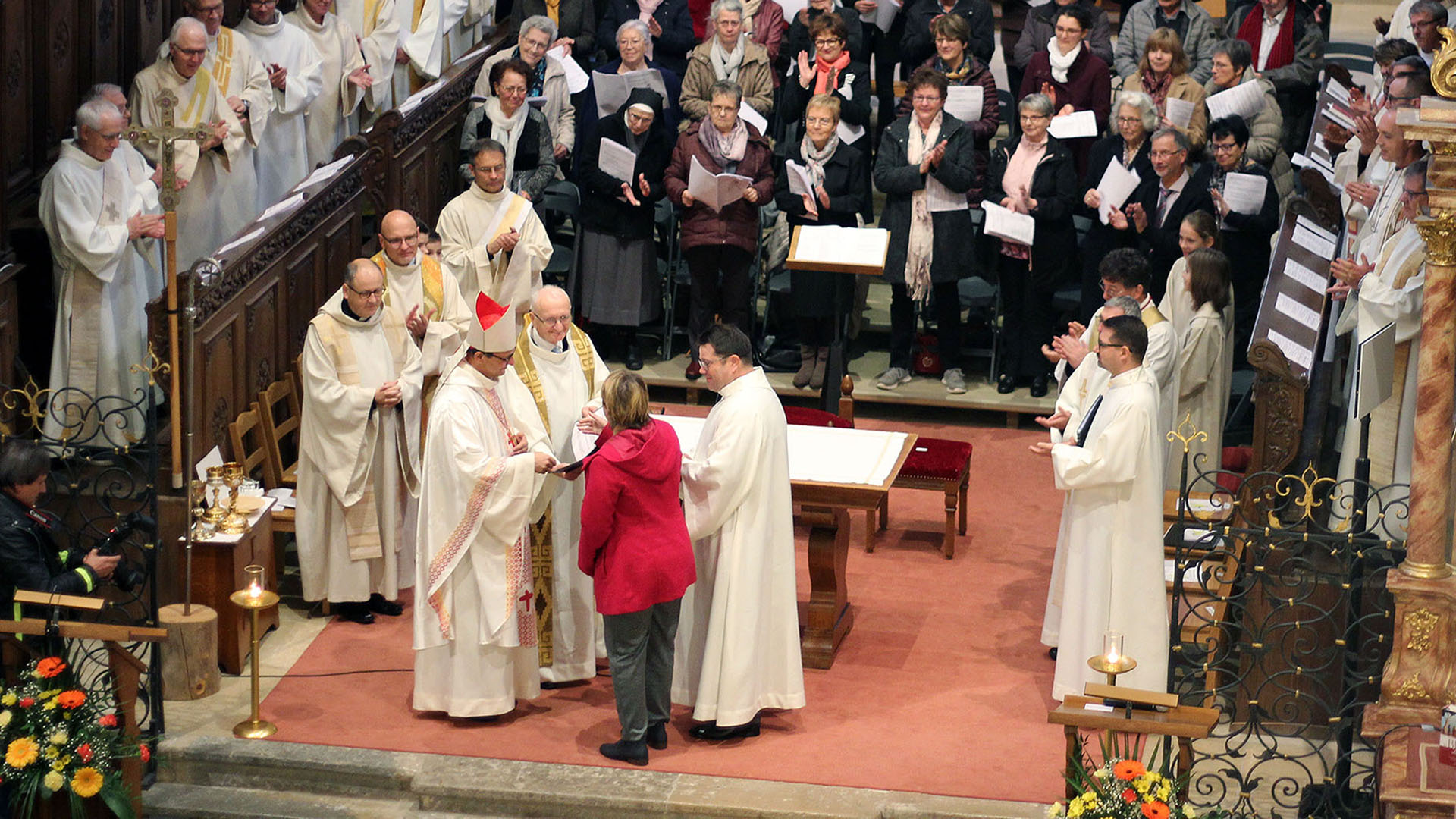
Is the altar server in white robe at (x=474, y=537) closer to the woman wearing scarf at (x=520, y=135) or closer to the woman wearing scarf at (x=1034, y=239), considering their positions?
the woman wearing scarf at (x=520, y=135)

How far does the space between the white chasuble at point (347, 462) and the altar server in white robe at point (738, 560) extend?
6.04ft

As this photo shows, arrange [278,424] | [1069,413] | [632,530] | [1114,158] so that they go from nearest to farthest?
[632,530] < [1069,413] < [278,424] < [1114,158]

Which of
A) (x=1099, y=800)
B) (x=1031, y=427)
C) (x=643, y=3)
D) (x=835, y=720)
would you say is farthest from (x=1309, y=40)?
(x=1099, y=800)

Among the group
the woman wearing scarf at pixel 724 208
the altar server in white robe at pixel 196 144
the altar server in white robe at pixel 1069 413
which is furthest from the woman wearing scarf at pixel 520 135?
the altar server in white robe at pixel 1069 413

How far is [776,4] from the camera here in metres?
13.1

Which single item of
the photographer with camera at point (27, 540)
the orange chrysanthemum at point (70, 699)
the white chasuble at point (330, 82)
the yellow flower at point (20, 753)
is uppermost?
the white chasuble at point (330, 82)

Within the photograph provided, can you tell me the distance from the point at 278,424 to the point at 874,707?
3696 millimetres

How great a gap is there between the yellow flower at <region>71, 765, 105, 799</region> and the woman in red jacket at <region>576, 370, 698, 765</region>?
2005mm

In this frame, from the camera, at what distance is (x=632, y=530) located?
768 cm

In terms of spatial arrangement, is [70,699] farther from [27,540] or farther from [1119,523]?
[1119,523]

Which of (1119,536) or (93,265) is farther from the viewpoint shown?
(93,265)

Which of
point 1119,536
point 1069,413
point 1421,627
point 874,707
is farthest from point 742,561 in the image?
point 1421,627

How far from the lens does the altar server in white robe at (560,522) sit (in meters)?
8.56

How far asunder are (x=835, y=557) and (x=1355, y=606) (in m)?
2.33
